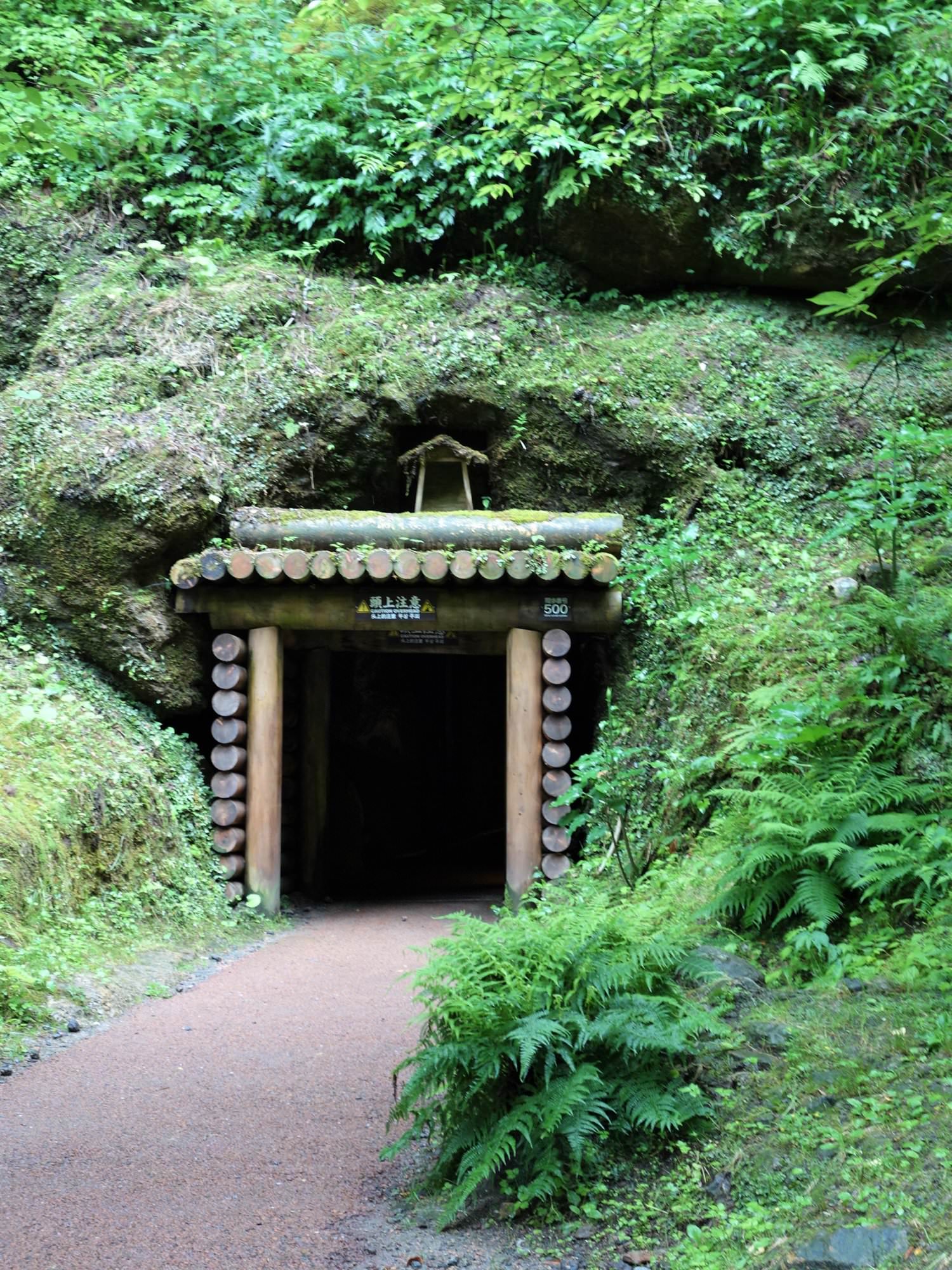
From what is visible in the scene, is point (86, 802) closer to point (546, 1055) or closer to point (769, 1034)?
point (546, 1055)

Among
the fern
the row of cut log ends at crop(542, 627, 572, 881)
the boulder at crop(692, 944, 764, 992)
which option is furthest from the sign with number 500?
the boulder at crop(692, 944, 764, 992)

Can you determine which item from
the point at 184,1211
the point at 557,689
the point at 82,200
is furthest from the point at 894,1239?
the point at 82,200

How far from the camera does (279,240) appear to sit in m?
12.3

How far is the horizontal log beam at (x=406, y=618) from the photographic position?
929cm

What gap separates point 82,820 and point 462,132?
9078 millimetres

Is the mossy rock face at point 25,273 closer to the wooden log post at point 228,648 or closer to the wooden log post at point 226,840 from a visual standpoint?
the wooden log post at point 228,648

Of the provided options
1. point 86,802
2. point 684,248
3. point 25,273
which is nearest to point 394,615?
point 86,802

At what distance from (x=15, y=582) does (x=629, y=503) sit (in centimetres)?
581

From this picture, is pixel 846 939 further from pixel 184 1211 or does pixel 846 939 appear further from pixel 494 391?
pixel 494 391

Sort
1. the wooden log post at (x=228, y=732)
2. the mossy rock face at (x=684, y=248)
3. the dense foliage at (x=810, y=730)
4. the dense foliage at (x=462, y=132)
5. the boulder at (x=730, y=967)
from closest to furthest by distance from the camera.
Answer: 1. the boulder at (x=730, y=967)
2. the dense foliage at (x=810, y=730)
3. the wooden log post at (x=228, y=732)
4. the dense foliage at (x=462, y=132)
5. the mossy rock face at (x=684, y=248)

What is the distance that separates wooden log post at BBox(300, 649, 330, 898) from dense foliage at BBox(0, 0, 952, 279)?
4.84 m

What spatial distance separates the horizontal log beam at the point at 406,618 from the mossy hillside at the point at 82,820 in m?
0.94

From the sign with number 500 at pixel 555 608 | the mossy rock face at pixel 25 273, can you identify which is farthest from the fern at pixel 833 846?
the mossy rock face at pixel 25 273

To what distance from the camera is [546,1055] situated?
347 cm
